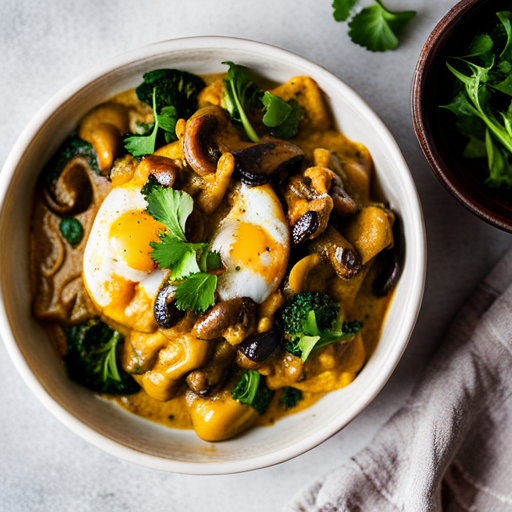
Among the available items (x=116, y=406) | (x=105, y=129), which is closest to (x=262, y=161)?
(x=105, y=129)

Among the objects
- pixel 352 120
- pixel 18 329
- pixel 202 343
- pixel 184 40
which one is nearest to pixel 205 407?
pixel 202 343

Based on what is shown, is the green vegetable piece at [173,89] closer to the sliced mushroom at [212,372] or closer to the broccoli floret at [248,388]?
the sliced mushroom at [212,372]

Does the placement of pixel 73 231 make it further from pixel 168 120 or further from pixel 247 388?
pixel 247 388

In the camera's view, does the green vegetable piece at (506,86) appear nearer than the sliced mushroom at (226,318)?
No

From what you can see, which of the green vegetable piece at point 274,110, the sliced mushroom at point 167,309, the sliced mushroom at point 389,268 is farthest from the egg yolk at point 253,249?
the sliced mushroom at point 389,268

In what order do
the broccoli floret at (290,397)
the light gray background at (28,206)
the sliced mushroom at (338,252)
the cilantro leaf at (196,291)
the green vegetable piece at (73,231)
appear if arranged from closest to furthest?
the cilantro leaf at (196,291)
the sliced mushroom at (338,252)
the green vegetable piece at (73,231)
the broccoli floret at (290,397)
the light gray background at (28,206)

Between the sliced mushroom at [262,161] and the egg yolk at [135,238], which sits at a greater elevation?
the sliced mushroom at [262,161]

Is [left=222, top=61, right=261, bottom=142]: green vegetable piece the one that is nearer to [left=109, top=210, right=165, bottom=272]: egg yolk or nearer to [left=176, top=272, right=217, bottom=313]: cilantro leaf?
[left=109, top=210, right=165, bottom=272]: egg yolk
